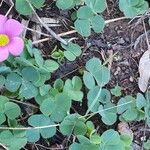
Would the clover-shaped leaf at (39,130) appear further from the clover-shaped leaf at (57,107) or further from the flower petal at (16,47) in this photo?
the flower petal at (16,47)

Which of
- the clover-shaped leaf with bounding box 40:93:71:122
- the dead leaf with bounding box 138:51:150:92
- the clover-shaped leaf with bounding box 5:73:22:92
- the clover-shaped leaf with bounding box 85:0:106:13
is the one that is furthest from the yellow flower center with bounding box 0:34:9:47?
the dead leaf with bounding box 138:51:150:92

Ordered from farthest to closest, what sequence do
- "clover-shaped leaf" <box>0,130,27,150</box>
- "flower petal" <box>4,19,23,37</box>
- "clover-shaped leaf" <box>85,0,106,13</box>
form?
1. "clover-shaped leaf" <box>85,0,106,13</box>
2. "flower petal" <box>4,19,23,37</box>
3. "clover-shaped leaf" <box>0,130,27,150</box>

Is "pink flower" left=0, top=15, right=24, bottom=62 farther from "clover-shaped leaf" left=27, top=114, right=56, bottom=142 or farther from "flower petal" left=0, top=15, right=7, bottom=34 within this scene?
"clover-shaped leaf" left=27, top=114, right=56, bottom=142

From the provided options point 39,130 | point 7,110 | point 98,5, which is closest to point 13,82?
point 7,110

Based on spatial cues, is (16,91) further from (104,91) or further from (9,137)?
(104,91)

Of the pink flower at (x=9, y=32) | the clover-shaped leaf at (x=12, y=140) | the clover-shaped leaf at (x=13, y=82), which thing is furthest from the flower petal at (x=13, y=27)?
the clover-shaped leaf at (x=12, y=140)

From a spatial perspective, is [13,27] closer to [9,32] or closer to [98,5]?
[9,32]

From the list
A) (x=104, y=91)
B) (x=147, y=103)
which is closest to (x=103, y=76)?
(x=104, y=91)
